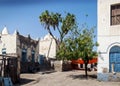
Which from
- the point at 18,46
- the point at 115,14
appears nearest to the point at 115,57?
the point at 115,14

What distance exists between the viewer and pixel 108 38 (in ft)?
91.4

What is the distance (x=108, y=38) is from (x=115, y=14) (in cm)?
231

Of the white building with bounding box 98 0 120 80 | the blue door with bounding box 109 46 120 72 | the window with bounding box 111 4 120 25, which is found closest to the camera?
the blue door with bounding box 109 46 120 72

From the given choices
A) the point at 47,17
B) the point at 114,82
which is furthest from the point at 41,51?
the point at 114,82

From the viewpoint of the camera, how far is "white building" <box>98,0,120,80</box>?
2741cm

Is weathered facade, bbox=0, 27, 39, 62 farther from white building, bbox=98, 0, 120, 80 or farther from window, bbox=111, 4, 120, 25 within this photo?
window, bbox=111, 4, 120, 25

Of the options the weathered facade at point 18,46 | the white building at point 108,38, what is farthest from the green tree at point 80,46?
the weathered facade at point 18,46

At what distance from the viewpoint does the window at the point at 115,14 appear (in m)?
27.6

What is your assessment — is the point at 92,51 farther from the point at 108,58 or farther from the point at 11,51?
the point at 11,51

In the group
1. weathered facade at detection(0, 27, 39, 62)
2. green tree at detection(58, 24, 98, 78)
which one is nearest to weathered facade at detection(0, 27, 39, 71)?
weathered facade at detection(0, 27, 39, 62)

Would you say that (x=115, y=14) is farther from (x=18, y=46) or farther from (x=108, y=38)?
(x=18, y=46)

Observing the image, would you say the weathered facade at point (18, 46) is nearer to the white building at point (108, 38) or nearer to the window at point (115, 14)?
the white building at point (108, 38)

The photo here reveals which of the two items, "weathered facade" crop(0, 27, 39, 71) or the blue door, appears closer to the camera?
the blue door

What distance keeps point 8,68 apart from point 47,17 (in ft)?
53.8
